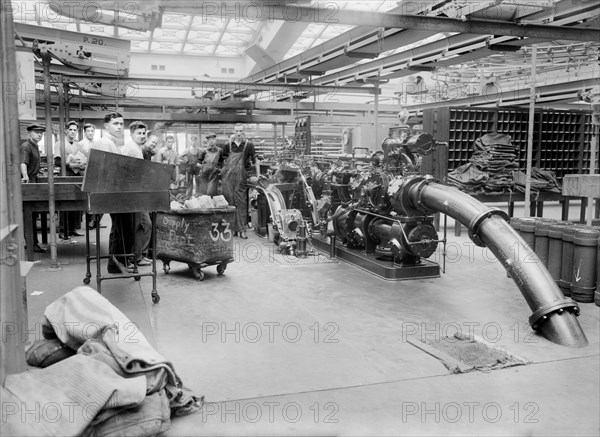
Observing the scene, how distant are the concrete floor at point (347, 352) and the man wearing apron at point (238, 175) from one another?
267 cm

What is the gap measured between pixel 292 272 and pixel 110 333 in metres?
3.89

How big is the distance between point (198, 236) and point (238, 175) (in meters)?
3.38

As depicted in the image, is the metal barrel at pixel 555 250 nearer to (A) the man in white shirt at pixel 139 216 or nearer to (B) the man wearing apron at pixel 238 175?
(A) the man in white shirt at pixel 139 216

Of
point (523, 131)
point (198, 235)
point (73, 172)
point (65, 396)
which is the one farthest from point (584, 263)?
point (73, 172)

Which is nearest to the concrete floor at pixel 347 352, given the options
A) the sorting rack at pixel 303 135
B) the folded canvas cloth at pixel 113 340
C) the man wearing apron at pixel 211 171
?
the folded canvas cloth at pixel 113 340

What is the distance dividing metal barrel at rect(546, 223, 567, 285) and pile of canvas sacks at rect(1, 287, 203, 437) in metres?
4.38

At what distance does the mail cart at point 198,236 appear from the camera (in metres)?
6.47

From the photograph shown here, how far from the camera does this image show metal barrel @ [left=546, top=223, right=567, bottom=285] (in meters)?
6.15

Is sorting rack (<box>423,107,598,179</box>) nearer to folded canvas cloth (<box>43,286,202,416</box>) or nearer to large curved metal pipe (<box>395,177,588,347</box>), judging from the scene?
large curved metal pipe (<box>395,177,588,347</box>)

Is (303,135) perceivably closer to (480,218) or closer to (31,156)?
(31,156)

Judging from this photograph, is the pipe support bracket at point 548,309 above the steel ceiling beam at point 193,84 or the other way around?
the other way around

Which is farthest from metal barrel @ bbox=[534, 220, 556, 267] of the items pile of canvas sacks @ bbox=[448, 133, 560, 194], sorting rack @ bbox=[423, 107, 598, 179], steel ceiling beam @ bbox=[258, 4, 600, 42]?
sorting rack @ bbox=[423, 107, 598, 179]

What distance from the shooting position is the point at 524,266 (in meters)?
→ 5.00

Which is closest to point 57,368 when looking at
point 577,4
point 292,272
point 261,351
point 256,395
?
point 256,395
